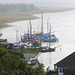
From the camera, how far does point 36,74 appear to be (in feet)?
24.2

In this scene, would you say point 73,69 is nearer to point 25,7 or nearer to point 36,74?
point 36,74

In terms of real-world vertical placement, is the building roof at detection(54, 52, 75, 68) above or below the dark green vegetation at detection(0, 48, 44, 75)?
above

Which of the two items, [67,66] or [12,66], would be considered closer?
[67,66]

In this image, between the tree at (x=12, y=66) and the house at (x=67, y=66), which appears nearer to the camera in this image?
the house at (x=67, y=66)

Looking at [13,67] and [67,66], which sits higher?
[67,66]

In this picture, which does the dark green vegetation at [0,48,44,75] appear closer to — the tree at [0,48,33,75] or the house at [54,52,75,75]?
the tree at [0,48,33,75]

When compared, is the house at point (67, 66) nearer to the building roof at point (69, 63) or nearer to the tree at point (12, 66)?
the building roof at point (69, 63)

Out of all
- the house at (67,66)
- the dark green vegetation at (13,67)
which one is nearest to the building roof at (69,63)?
the house at (67,66)

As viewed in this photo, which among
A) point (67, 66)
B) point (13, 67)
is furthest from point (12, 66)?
point (67, 66)

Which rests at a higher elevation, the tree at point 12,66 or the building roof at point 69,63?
the building roof at point 69,63

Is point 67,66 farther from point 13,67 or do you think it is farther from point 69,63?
point 13,67

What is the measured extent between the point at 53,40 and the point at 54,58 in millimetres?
8486

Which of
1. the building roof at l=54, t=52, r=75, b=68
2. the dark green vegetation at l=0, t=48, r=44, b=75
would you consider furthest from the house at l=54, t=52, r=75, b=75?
the dark green vegetation at l=0, t=48, r=44, b=75

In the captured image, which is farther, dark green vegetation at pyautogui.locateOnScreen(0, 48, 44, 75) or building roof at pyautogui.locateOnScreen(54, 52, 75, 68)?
dark green vegetation at pyautogui.locateOnScreen(0, 48, 44, 75)
